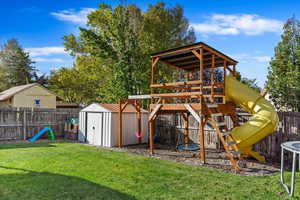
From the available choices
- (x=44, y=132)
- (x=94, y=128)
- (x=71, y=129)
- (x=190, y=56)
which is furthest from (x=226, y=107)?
(x=44, y=132)

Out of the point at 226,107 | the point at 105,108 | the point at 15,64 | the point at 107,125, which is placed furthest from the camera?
the point at 15,64

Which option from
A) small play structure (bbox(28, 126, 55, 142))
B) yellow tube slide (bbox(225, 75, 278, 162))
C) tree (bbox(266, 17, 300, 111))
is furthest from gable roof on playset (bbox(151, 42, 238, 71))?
small play structure (bbox(28, 126, 55, 142))

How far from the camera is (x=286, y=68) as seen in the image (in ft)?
31.7

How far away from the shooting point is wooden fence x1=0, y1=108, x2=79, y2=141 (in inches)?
430

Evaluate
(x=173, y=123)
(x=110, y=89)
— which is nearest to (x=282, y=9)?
(x=173, y=123)

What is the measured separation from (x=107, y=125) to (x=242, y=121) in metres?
5.44

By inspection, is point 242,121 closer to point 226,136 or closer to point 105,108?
point 226,136

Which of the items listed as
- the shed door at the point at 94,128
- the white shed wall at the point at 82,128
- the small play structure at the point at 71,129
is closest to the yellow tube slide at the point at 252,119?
the shed door at the point at 94,128

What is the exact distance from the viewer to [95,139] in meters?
10.2

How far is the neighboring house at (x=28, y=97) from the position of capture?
19672 millimetres

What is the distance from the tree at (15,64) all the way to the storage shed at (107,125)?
78.4 ft

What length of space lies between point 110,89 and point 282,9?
10.0m

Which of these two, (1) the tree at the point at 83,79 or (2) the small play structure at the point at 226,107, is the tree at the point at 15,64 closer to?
(1) the tree at the point at 83,79

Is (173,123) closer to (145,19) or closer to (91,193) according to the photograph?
(91,193)
